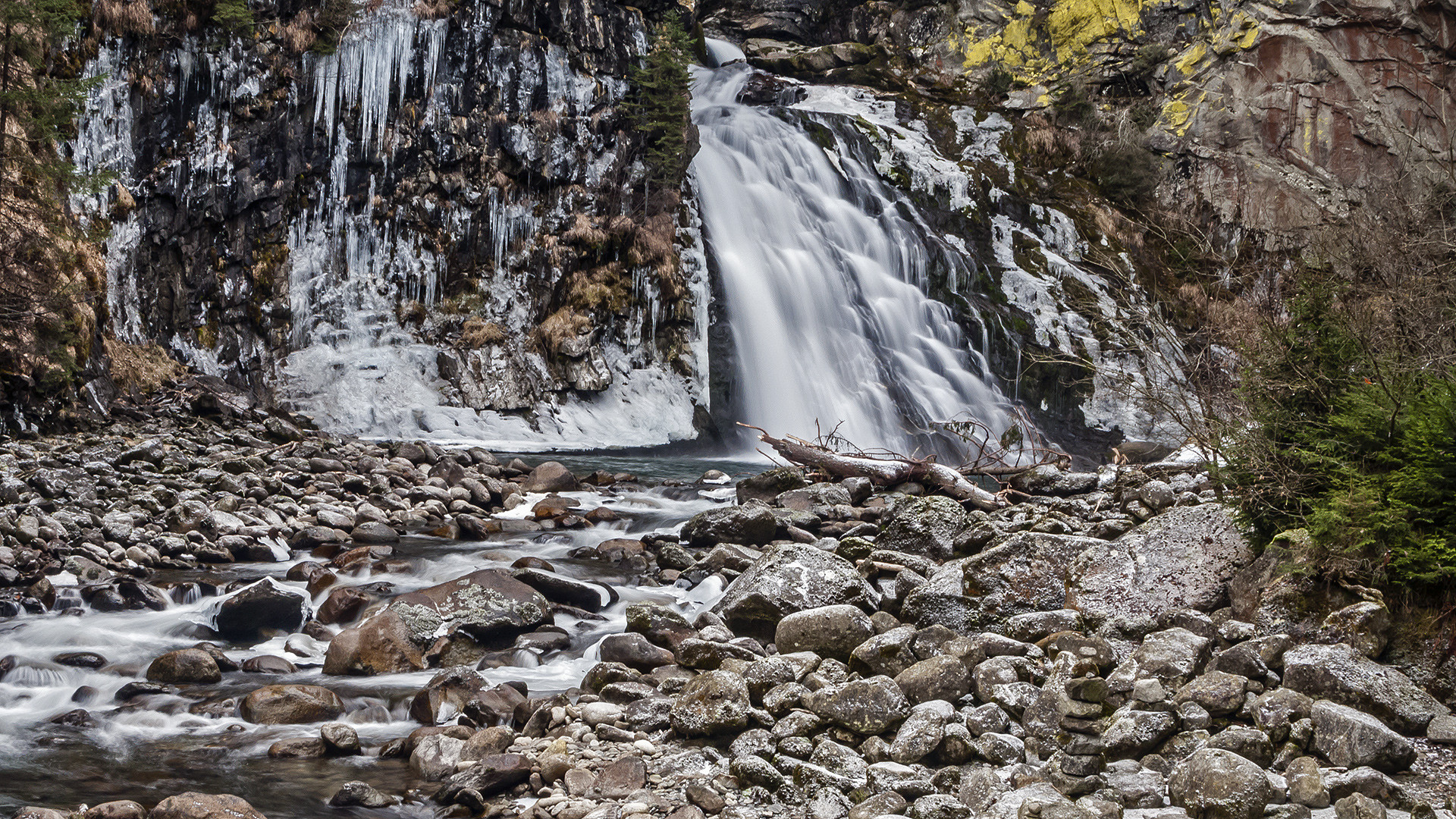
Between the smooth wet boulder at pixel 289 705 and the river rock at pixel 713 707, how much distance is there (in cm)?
205

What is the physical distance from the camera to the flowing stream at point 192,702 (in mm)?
4070

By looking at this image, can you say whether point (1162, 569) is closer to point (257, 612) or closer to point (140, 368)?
point (257, 612)

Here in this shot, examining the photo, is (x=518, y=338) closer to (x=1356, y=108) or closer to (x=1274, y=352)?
(x=1274, y=352)

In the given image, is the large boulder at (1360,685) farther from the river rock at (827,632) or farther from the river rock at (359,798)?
the river rock at (359,798)

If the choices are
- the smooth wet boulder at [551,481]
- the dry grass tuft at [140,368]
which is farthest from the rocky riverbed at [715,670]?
the dry grass tuft at [140,368]

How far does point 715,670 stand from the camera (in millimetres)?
4715

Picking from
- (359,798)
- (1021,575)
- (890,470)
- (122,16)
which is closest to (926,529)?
(1021,575)

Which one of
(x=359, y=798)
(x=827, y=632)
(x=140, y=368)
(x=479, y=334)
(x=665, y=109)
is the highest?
(x=665, y=109)

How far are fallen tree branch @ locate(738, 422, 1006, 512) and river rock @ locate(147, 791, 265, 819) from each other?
6.43m

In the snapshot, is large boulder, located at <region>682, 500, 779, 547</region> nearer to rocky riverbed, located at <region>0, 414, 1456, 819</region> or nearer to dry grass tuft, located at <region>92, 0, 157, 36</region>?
rocky riverbed, located at <region>0, 414, 1456, 819</region>

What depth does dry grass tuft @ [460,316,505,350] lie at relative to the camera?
18.5 metres

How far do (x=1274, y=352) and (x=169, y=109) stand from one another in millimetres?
19652

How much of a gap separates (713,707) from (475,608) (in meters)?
2.50

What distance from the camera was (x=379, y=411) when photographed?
669 inches
